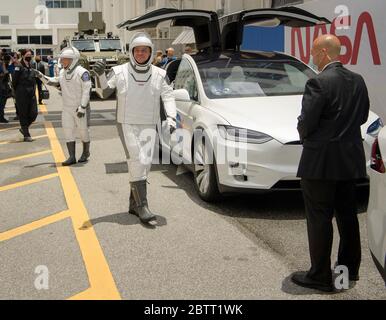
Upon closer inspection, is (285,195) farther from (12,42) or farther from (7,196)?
(12,42)

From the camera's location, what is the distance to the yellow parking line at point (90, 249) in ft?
12.9

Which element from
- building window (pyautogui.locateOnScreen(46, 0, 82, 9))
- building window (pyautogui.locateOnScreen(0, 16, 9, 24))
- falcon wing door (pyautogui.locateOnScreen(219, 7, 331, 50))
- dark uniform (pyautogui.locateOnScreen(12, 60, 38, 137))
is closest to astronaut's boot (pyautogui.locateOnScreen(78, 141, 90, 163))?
dark uniform (pyautogui.locateOnScreen(12, 60, 38, 137))

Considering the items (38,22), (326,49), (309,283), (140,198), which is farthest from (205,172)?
(38,22)

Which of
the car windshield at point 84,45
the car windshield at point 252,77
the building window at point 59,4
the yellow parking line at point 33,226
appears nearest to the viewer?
the yellow parking line at point 33,226

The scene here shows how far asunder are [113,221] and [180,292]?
2.02 meters

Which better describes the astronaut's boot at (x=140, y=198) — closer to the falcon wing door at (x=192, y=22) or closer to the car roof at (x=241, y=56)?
the car roof at (x=241, y=56)

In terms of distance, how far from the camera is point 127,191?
7023 millimetres

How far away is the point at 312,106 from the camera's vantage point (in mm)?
3625

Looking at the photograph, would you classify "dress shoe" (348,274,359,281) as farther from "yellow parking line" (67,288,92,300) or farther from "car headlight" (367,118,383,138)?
"car headlight" (367,118,383,138)

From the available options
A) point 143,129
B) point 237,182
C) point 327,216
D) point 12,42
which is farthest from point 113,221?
point 12,42

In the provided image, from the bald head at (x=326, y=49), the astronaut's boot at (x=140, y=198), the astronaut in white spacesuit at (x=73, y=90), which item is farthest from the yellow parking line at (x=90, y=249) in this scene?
the bald head at (x=326, y=49)

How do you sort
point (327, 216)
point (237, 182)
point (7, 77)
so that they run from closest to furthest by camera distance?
point (327, 216) < point (237, 182) < point (7, 77)

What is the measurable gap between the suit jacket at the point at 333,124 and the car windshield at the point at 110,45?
69.1 feet

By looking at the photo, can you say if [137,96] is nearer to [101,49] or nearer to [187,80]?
[187,80]
